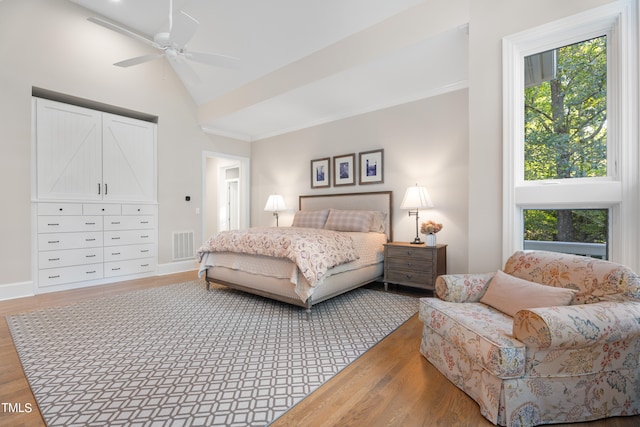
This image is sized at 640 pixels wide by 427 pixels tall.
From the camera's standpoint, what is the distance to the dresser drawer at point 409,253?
3.42 m

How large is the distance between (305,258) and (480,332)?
1.61m

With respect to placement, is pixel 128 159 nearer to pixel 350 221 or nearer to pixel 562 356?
pixel 350 221

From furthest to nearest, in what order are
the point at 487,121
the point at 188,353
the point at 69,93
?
the point at 69,93, the point at 487,121, the point at 188,353

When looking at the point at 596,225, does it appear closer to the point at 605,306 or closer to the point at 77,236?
the point at 605,306

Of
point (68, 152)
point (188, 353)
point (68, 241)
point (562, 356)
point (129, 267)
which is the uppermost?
point (68, 152)

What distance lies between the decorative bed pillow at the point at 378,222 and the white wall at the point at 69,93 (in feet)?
11.0

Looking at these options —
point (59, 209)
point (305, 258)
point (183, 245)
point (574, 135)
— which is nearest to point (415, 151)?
point (574, 135)

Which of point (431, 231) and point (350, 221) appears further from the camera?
point (350, 221)

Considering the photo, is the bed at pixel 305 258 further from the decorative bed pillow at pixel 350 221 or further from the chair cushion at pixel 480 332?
the chair cushion at pixel 480 332

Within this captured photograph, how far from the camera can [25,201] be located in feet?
11.7

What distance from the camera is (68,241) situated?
12.7 ft

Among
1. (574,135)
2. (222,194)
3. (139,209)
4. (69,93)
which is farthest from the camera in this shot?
(222,194)

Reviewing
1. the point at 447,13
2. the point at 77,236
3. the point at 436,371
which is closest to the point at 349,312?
the point at 436,371

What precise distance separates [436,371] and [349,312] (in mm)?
1208
